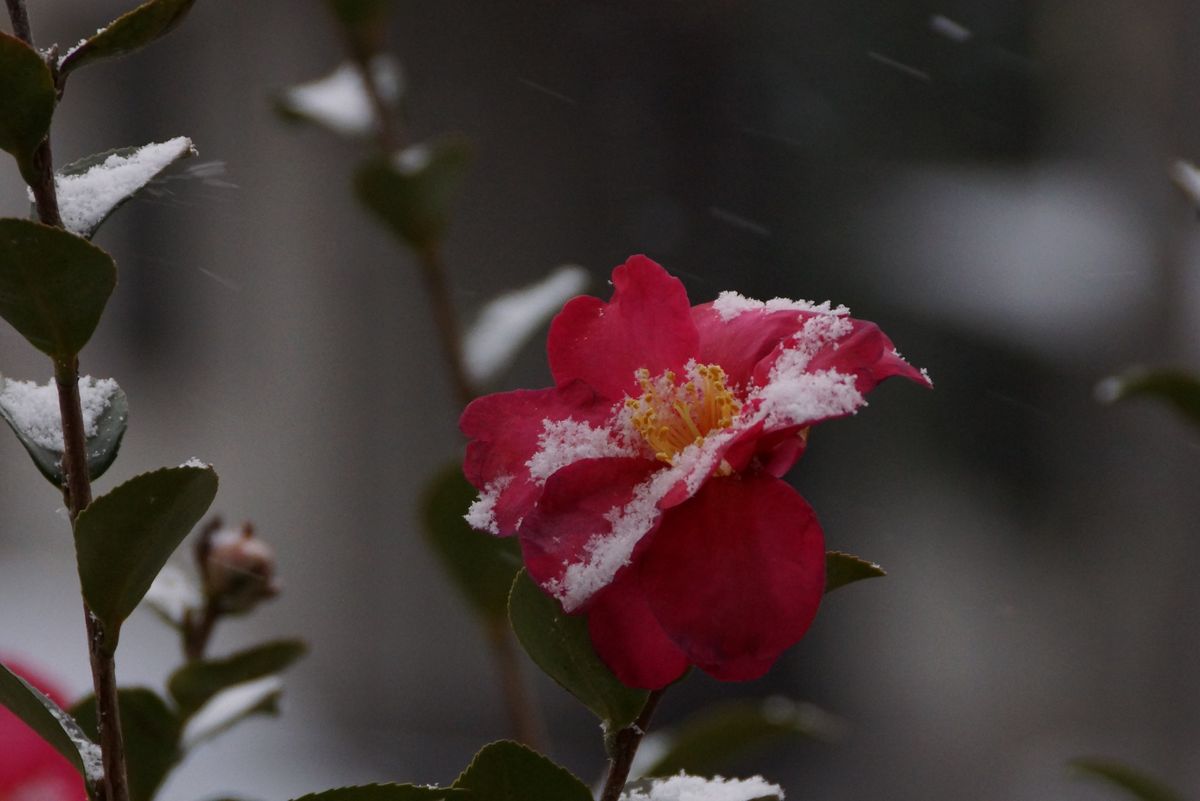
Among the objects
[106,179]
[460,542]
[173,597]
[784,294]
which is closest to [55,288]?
[106,179]

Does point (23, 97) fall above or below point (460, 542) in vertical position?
above

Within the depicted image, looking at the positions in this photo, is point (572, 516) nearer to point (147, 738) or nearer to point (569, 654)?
point (569, 654)

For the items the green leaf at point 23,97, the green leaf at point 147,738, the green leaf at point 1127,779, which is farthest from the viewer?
the green leaf at point 1127,779

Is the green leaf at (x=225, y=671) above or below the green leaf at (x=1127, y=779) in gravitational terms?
above

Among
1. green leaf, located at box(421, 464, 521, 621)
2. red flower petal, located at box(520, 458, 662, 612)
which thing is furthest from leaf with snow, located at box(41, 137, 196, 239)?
green leaf, located at box(421, 464, 521, 621)

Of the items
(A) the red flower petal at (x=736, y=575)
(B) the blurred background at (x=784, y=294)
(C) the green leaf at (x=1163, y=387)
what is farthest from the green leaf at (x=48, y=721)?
(B) the blurred background at (x=784, y=294)

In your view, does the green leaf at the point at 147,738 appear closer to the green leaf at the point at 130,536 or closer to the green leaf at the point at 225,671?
the green leaf at the point at 225,671
